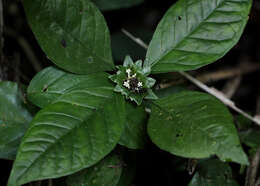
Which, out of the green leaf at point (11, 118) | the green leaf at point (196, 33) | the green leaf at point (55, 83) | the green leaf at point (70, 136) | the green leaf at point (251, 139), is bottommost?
the green leaf at point (251, 139)

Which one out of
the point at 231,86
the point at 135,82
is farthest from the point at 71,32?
the point at 231,86

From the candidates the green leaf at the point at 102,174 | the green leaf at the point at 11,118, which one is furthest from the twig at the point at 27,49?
the green leaf at the point at 102,174

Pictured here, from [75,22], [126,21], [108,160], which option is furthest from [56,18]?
[126,21]

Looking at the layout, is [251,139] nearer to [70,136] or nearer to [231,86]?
[231,86]

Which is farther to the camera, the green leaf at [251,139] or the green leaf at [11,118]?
the green leaf at [251,139]

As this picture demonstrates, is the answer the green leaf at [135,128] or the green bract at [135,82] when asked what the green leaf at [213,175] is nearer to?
the green leaf at [135,128]
